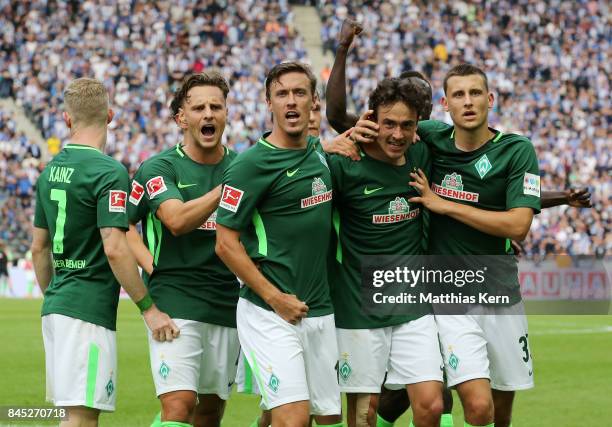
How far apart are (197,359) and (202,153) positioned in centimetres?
133

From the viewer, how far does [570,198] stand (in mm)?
7465

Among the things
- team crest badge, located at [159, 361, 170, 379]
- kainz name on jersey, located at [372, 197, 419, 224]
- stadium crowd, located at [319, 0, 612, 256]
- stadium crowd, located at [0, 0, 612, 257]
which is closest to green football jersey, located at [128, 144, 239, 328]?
team crest badge, located at [159, 361, 170, 379]

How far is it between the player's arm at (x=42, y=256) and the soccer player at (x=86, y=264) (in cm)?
7

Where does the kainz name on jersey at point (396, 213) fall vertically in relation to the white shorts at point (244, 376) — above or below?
above

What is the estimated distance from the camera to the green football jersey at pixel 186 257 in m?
6.70

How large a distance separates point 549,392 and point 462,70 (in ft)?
19.8

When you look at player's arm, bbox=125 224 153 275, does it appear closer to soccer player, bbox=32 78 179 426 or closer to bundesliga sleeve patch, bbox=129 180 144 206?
bundesliga sleeve patch, bbox=129 180 144 206

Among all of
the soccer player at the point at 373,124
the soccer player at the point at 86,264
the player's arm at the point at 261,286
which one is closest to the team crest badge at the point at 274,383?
the player's arm at the point at 261,286

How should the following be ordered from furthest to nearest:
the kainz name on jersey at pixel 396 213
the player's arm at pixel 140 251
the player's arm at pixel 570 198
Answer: the player's arm at pixel 570 198
the player's arm at pixel 140 251
the kainz name on jersey at pixel 396 213

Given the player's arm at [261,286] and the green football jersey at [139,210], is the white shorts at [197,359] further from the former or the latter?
the player's arm at [261,286]

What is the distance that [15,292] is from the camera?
27.5 m

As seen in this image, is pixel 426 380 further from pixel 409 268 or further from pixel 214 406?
pixel 214 406

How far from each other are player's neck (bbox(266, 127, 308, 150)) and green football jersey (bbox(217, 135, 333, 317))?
0.04m

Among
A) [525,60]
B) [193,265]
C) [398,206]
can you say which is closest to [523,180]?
[398,206]
